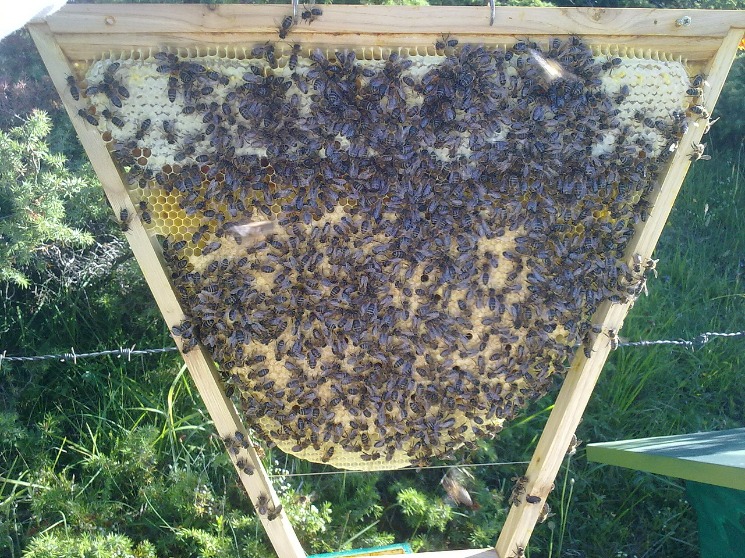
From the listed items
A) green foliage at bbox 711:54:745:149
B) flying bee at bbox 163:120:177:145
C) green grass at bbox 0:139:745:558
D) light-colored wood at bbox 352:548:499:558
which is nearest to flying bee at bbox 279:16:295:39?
flying bee at bbox 163:120:177:145

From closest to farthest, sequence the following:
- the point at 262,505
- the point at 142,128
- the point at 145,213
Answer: the point at 142,128 < the point at 145,213 < the point at 262,505

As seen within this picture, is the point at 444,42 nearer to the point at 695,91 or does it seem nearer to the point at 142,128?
the point at 695,91

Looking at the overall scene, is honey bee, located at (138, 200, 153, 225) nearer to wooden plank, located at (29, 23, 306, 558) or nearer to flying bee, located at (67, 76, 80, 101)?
wooden plank, located at (29, 23, 306, 558)

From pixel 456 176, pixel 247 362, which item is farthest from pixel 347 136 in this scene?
pixel 247 362

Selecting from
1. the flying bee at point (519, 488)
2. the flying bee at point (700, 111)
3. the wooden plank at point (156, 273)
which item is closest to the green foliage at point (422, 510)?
the flying bee at point (519, 488)

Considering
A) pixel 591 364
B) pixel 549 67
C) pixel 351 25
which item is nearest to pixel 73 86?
pixel 351 25

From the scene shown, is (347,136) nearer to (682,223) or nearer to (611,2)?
(682,223)
